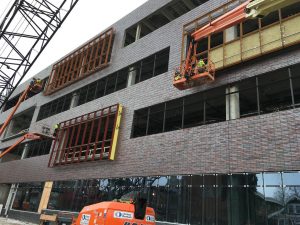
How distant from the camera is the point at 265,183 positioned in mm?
13148

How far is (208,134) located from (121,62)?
12.3m

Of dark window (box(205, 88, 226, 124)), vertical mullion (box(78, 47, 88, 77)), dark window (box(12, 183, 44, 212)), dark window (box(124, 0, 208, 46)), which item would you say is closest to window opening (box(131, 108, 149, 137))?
dark window (box(205, 88, 226, 124))

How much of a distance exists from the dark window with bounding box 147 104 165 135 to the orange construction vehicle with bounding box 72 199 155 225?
10987 mm

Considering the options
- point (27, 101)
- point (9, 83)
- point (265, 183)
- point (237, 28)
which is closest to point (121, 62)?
point (237, 28)

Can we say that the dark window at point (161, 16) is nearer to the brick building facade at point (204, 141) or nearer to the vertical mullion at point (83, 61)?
the brick building facade at point (204, 141)

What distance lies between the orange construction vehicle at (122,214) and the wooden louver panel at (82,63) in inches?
742

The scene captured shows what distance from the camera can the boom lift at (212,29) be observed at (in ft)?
37.1

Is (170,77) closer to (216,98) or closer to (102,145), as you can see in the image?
(216,98)

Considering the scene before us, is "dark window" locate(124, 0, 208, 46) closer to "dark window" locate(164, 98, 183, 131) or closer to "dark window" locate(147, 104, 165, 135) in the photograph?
"dark window" locate(147, 104, 165, 135)

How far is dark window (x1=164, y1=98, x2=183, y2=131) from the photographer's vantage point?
63.1 ft

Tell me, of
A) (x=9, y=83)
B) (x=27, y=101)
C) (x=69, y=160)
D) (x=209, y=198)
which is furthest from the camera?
(x=27, y=101)

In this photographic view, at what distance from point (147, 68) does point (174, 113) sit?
527 cm

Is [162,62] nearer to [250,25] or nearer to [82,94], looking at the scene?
[250,25]

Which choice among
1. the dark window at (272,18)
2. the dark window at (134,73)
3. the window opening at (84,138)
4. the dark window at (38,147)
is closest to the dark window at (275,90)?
the dark window at (272,18)
